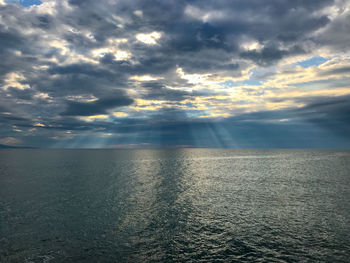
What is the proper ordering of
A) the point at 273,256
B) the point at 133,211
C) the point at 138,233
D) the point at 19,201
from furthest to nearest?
the point at 19,201 < the point at 133,211 < the point at 138,233 < the point at 273,256

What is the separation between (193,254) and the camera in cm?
2058

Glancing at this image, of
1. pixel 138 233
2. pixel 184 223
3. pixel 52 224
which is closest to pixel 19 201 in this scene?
pixel 52 224

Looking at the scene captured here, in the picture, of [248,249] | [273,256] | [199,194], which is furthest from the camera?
[199,194]

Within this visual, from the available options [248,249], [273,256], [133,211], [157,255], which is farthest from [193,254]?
[133,211]

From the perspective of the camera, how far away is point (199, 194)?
47.5 m

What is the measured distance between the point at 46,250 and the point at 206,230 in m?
16.9

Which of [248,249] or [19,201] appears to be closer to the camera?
[248,249]

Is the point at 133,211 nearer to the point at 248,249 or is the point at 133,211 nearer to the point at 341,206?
the point at 248,249

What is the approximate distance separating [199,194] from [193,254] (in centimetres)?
2723

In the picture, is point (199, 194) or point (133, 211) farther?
point (199, 194)

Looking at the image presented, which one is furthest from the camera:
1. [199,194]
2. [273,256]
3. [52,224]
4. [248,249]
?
[199,194]

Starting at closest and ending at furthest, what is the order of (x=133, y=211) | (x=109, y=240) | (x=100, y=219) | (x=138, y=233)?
(x=109, y=240) → (x=138, y=233) → (x=100, y=219) → (x=133, y=211)

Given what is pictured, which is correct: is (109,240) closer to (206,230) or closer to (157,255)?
(157,255)

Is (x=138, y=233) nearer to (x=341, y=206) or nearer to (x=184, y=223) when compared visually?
(x=184, y=223)
